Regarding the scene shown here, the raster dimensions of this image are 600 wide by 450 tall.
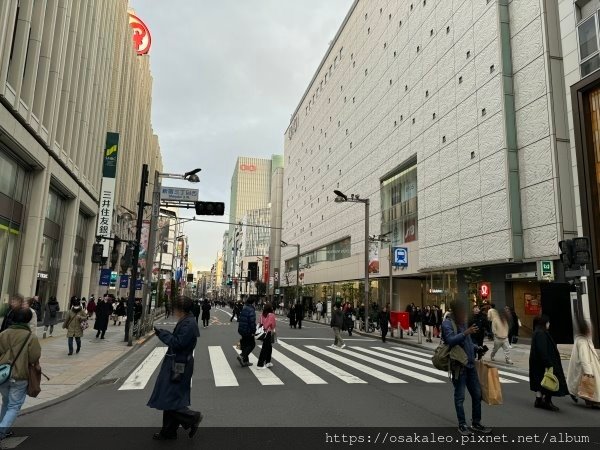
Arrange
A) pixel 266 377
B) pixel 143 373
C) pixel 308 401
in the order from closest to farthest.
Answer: pixel 308 401 < pixel 266 377 < pixel 143 373

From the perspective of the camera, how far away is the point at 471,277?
27.1 metres

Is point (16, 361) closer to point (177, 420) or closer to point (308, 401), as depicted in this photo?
point (177, 420)

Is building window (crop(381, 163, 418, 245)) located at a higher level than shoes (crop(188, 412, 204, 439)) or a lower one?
higher

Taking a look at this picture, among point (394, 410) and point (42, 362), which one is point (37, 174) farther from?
point (394, 410)

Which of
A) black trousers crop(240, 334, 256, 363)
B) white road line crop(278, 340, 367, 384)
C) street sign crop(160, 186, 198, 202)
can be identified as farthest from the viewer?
street sign crop(160, 186, 198, 202)

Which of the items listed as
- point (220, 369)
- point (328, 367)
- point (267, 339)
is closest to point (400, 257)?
point (328, 367)

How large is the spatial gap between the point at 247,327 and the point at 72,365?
4.73 meters

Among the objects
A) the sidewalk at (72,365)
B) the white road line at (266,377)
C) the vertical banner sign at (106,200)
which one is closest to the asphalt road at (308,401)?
the white road line at (266,377)

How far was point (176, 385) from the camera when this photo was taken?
5.52 meters

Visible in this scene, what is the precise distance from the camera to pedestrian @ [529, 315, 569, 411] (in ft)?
25.9

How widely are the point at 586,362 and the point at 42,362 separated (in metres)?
12.9

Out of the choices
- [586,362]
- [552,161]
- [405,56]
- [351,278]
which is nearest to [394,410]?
[586,362]

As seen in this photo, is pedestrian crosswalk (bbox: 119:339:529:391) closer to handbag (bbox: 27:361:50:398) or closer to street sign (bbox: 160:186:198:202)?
handbag (bbox: 27:361:50:398)
